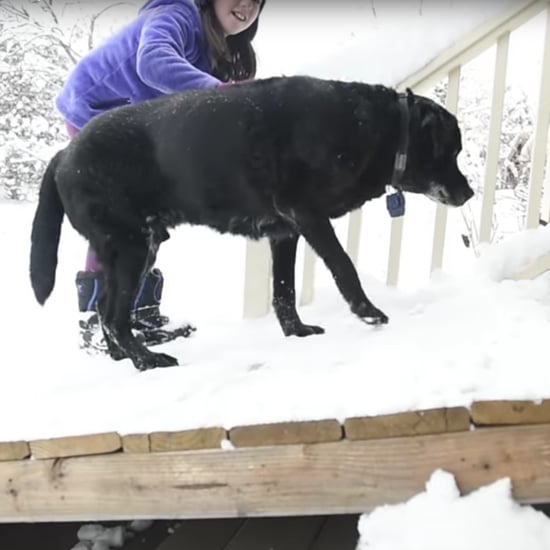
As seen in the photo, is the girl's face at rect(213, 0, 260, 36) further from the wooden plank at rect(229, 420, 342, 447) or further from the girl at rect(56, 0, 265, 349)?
the wooden plank at rect(229, 420, 342, 447)

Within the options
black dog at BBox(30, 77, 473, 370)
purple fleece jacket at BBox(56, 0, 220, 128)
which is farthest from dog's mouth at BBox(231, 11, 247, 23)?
black dog at BBox(30, 77, 473, 370)

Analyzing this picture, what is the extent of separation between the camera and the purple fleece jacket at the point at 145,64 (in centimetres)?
190

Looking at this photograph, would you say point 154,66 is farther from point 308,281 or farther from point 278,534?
point 278,534

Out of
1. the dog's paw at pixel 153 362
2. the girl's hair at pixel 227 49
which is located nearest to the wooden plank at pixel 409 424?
the dog's paw at pixel 153 362

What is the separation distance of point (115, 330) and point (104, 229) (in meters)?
0.28

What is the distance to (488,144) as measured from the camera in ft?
7.81

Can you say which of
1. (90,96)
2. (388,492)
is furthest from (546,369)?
(90,96)

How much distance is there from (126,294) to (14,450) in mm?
527

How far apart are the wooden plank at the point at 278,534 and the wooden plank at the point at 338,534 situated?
0.05 ft

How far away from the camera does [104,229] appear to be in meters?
1.74

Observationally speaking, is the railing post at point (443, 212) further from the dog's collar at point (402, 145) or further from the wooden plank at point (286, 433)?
the wooden plank at point (286, 433)

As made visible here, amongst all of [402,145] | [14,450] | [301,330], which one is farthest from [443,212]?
[14,450]

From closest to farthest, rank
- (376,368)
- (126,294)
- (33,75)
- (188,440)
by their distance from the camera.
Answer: (188,440) → (376,368) → (126,294) → (33,75)

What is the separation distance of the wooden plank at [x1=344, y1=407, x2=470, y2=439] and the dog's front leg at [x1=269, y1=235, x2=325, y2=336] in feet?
2.86
